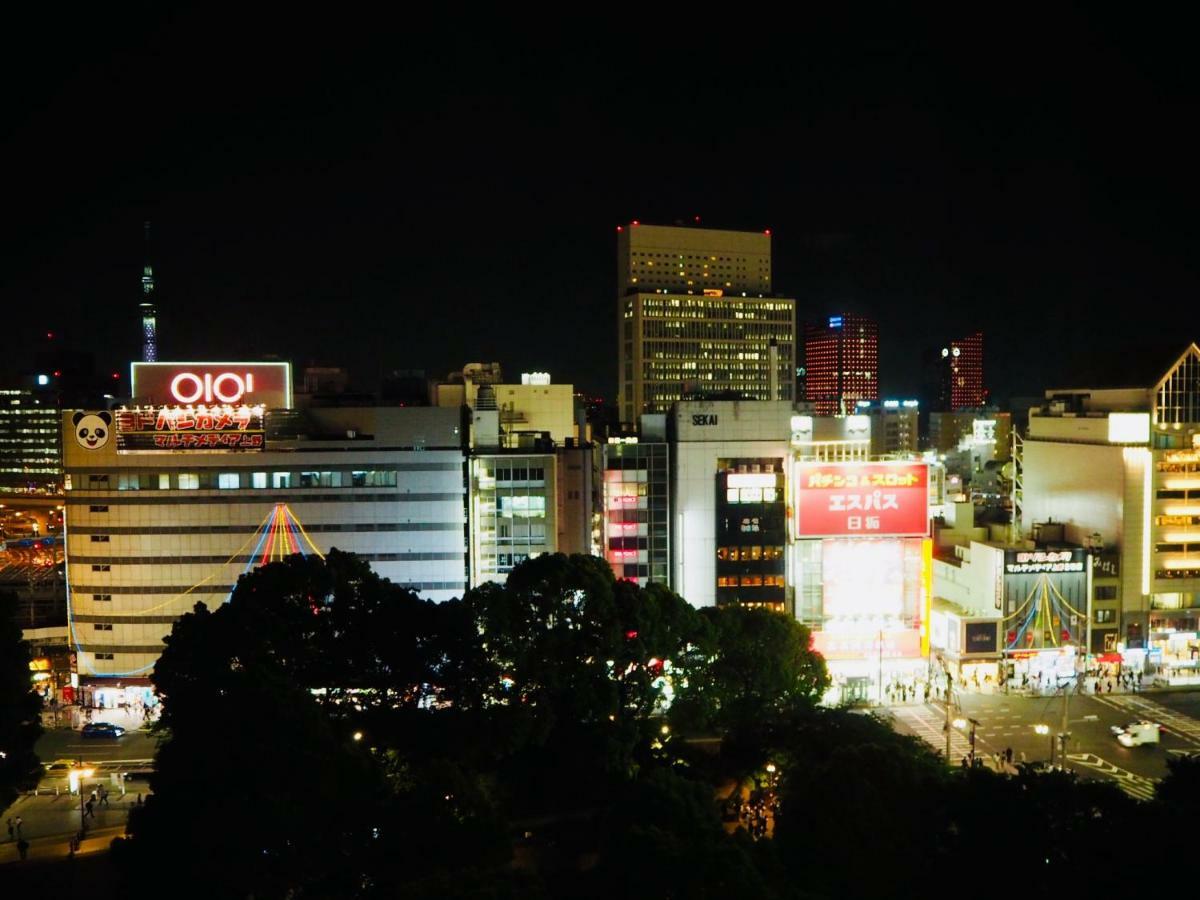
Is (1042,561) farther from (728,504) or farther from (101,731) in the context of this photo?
(101,731)

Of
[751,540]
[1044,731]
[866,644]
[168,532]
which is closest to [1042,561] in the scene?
[866,644]

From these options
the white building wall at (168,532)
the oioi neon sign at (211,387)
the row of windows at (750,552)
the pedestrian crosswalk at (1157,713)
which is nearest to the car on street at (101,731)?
the white building wall at (168,532)

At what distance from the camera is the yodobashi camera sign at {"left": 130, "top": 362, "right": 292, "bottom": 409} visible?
212 feet

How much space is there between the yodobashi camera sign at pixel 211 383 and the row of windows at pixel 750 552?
33.2 metres

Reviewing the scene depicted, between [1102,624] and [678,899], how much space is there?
54053mm

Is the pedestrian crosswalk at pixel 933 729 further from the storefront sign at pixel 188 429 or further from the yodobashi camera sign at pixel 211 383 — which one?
the yodobashi camera sign at pixel 211 383

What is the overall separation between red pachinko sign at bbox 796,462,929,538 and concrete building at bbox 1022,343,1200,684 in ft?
58.7

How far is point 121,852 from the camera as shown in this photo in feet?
92.4

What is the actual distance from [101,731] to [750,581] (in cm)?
4078

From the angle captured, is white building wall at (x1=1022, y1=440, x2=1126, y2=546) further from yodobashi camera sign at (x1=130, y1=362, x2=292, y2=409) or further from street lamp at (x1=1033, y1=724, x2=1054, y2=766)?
yodobashi camera sign at (x1=130, y1=362, x2=292, y2=409)

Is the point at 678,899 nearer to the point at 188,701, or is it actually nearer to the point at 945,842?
the point at 945,842

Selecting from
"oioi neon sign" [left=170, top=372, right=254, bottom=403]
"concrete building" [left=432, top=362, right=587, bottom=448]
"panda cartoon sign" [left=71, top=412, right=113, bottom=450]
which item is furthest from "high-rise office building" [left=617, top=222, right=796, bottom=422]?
"panda cartoon sign" [left=71, top=412, right=113, bottom=450]

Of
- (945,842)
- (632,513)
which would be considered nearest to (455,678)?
(945,842)

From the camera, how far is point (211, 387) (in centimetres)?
6538
